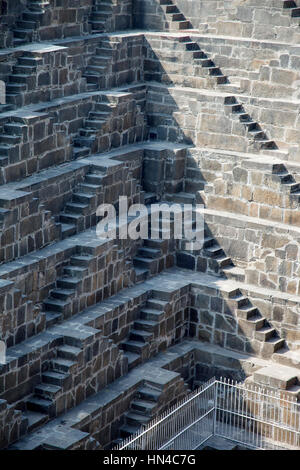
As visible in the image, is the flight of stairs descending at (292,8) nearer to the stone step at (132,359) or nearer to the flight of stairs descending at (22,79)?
the flight of stairs descending at (22,79)

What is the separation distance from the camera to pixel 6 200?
22.3 m

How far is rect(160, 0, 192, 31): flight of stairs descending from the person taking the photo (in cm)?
2842

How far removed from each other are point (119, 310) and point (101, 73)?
5.95 metres

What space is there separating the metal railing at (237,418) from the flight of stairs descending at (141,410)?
247 millimetres

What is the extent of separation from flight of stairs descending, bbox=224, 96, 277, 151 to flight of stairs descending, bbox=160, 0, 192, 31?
261 centimetres

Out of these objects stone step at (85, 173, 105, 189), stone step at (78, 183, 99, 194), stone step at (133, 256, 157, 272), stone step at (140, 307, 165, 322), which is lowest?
stone step at (140, 307, 165, 322)

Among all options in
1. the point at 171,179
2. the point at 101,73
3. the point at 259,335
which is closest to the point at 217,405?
the point at 259,335

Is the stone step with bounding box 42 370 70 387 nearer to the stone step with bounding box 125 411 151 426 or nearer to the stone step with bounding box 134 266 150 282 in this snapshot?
the stone step with bounding box 125 411 151 426

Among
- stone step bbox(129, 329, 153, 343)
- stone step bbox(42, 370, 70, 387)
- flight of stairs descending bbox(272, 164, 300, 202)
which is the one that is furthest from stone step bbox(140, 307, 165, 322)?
flight of stairs descending bbox(272, 164, 300, 202)

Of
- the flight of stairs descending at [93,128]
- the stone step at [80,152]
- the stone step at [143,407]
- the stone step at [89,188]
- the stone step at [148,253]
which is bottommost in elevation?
the stone step at [143,407]

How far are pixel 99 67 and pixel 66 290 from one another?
6043 millimetres

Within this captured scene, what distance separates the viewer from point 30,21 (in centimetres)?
2578

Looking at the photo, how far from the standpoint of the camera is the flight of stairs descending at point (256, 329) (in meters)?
25.0

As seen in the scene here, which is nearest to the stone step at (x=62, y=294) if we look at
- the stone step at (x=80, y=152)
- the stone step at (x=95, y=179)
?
the stone step at (x=95, y=179)
